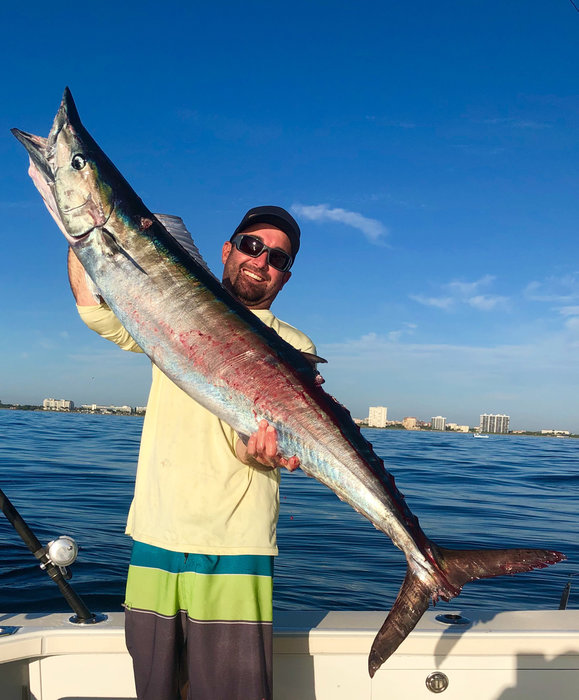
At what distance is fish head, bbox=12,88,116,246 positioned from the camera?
100 inches

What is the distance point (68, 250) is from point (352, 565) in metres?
6.93

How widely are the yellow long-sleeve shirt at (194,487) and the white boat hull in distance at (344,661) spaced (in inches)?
37.9

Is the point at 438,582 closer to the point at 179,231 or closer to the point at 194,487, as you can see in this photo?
the point at 194,487

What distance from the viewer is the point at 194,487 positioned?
2.75m

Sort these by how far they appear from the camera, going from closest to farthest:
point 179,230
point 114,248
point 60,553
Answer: point 114,248
point 179,230
point 60,553

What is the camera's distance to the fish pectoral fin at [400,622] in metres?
2.58

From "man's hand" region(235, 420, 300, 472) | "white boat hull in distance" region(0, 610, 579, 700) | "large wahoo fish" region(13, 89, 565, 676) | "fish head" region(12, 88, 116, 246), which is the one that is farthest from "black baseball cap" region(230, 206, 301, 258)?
"white boat hull in distance" region(0, 610, 579, 700)

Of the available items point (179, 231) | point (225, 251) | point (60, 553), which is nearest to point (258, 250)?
point (225, 251)

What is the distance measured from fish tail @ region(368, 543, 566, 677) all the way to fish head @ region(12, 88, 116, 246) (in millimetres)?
2051

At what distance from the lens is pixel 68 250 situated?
269cm

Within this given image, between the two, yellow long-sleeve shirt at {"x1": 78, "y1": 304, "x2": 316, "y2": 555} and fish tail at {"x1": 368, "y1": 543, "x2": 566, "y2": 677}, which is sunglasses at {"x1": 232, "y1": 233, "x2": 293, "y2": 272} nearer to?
yellow long-sleeve shirt at {"x1": 78, "y1": 304, "x2": 316, "y2": 555}

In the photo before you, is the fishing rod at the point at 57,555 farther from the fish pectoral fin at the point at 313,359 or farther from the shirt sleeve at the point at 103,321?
the fish pectoral fin at the point at 313,359

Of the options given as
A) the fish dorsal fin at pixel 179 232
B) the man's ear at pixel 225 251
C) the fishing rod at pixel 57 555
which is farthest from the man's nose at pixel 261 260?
the fishing rod at pixel 57 555

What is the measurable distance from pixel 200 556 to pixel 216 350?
940 millimetres
